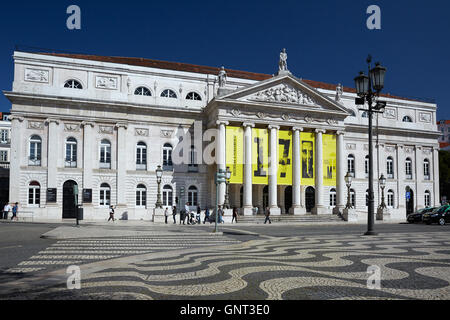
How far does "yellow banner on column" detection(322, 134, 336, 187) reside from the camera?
125ft

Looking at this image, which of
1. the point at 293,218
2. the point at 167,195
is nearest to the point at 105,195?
the point at 167,195

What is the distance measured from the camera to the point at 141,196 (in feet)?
118

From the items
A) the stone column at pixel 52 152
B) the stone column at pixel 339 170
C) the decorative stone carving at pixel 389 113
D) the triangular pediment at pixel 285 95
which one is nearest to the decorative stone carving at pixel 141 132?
the stone column at pixel 52 152

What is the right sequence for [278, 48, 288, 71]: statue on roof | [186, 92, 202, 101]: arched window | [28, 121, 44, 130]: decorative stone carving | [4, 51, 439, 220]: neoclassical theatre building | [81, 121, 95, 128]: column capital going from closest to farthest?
[28, 121, 44, 130]: decorative stone carving
[4, 51, 439, 220]: neoclassical theatre building
[81, 121, 95, 128]: column capital
[278, 48, 288, 71]: statue on roof
[186, 92, 202, 101]: arched window

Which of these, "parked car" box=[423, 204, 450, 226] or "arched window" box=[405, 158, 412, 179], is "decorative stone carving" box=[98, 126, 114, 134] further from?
"arched window" box=[405, 158, 412, 179]

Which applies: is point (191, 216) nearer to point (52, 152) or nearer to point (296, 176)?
point (296, 176)

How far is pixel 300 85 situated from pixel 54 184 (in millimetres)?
24667

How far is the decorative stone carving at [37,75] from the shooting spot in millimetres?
33500

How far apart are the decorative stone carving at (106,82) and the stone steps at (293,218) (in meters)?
17.1

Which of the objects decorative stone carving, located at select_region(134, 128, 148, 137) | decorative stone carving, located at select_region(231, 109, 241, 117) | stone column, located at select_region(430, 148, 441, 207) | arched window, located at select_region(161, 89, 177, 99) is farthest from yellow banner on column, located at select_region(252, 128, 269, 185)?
stone column, located at select_region(430, 148, 441, 207)

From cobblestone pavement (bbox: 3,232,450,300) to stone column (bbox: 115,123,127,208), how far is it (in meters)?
26.1

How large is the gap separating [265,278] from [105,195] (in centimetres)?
3050

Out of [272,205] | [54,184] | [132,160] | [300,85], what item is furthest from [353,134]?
[54,184]

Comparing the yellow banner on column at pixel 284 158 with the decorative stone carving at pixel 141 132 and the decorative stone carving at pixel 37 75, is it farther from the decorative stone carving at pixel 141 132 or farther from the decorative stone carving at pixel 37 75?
the decorative stone carving at pixel 37 75
